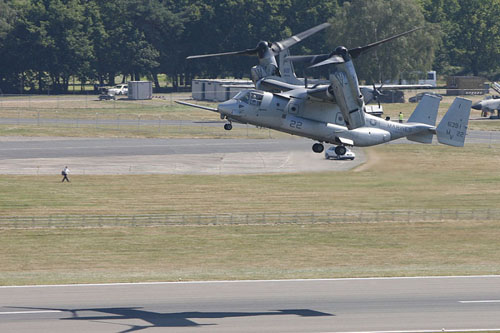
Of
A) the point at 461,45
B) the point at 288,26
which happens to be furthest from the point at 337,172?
the point at 461,45

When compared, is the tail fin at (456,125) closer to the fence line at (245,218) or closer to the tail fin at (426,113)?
the tail fin at (426,113)

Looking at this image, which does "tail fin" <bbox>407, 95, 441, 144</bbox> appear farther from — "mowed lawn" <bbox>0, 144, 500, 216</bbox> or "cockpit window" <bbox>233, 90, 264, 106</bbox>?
"mowed lawn" <bbox>0, 144, 500, 216</bbox>

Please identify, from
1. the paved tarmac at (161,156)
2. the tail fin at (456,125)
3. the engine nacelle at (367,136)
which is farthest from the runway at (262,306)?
the paved tarmac at (161,156)

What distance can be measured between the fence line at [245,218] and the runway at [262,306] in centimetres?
2471

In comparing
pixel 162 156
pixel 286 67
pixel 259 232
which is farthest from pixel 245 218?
pixel 162 156

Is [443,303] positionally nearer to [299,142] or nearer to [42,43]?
[299,142]

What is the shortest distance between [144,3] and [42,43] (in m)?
25.5

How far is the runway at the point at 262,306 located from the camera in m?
43.8

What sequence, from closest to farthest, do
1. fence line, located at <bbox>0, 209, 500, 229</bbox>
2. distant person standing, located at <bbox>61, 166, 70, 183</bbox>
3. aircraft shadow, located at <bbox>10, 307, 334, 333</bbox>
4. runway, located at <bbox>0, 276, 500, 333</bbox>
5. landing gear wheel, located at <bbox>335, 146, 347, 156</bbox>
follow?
runway, located at <bbox>0, 276, 500, 333</bbox>
aircraft shadow, located at <bbox>10, 307, 334, 333</bbox>
landing gear wheel, located at <bbox>335, 146, 347, 156</bbox>
fence line, located at <bbox>0, 209, 500, 229</bbox>
distant person standing, located at <bbox>61, 166, 70, 183</bbox>

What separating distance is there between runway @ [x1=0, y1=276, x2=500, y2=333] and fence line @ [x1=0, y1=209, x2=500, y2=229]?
24708 mm

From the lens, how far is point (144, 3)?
184500 mm

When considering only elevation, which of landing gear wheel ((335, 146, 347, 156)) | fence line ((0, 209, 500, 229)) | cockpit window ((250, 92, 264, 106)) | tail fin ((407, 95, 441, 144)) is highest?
cockpit window ((250, 92, 264, 106))

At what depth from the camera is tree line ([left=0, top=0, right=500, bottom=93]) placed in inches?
6890

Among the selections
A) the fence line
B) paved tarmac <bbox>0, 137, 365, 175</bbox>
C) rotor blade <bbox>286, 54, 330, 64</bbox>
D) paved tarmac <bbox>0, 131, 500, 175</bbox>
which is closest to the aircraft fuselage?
rotor blade <bbox>286, 54, 330, 64</bbox>
